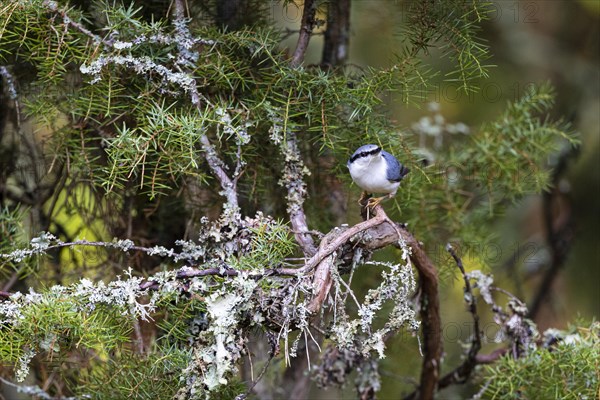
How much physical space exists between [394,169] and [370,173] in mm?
105

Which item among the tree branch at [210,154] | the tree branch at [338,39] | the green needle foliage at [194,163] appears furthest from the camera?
the tree branch at [338,39]

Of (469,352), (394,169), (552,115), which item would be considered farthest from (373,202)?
(552,115)

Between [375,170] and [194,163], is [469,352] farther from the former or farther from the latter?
[194,163]

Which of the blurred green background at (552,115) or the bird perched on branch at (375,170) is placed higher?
the bird perched on branch at (375,170)

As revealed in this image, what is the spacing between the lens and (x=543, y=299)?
334 cm

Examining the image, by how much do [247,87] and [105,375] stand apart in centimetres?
74

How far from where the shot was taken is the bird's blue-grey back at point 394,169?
5.74ft

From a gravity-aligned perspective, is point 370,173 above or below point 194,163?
below

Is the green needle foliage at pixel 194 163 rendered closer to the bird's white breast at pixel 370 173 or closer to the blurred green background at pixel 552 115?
the bird's white breast at pixel 370 173

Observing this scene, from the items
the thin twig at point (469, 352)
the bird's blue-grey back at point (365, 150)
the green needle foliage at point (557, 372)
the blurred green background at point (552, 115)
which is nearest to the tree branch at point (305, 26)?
the bird's blue-grey back at point (365, 150)

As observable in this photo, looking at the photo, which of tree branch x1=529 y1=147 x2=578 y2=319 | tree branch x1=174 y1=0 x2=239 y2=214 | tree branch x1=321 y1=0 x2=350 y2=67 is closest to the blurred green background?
tree branch x1=529 y1=147 x2=578 y2=319

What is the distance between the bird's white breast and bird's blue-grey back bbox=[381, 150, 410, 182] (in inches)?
0.7

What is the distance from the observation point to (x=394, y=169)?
70.5 inches

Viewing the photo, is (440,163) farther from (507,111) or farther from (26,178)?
(26,178)
